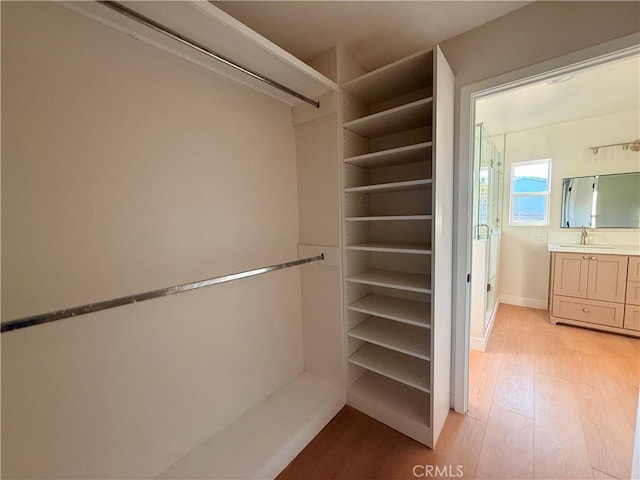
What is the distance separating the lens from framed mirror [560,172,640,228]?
2934 millimetres

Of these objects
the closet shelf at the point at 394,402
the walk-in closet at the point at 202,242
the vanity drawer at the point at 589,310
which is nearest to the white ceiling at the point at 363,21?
the walk-in closet at the point at 202,242

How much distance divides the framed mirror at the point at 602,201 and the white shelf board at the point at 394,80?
3102mm

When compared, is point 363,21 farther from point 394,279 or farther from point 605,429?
point 605,429

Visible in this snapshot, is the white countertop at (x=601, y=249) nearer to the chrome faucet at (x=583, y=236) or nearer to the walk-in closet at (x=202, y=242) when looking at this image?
the chrome faucet at (x=583, y=236)

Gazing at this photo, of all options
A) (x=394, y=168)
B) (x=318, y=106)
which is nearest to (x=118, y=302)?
(x=318, y=106)

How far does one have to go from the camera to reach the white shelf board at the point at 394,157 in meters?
1.46

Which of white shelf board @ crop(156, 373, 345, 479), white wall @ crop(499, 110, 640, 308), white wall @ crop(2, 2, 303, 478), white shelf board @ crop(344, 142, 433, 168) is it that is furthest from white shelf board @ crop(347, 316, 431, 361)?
white wall @ crop(499, 110, 640, 308)

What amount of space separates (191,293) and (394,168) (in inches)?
65.7

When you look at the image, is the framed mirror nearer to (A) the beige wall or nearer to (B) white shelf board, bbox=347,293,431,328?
(A) the beige wall

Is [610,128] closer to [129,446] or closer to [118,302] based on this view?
[118,302]

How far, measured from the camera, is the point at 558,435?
1.55m

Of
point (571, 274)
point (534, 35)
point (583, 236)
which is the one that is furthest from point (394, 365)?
point (583, 236)

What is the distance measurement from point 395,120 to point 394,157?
24 cm

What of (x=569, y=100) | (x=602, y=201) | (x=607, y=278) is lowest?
(x=607, y=278)
